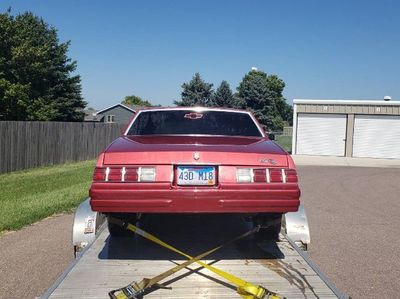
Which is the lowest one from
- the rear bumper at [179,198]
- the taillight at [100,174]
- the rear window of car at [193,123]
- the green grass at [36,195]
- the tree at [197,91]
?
the green grass at [36,195]

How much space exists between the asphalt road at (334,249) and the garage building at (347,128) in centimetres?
2009

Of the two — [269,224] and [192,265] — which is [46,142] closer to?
Result: [269,224]

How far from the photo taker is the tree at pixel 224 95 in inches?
1984

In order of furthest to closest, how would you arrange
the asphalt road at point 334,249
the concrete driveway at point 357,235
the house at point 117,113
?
the house at point 117,113, the concrete driveway at point 357,235, the asphalt road at point 334,249

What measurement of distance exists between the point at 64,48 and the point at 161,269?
39155 mm

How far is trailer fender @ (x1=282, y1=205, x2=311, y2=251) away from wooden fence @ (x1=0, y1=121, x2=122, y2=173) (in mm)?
12967

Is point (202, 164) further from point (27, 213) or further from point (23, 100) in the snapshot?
point (23, 100)

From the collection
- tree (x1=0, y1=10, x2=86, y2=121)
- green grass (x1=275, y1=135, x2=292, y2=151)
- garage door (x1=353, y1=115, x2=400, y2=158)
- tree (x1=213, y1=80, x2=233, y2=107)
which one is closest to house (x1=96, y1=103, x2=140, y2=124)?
tree (x1=213, y1=80, x2=233, y2=107)

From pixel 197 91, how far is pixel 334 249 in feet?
149

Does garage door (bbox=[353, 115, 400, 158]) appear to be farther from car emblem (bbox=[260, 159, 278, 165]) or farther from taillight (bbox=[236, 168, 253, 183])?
taillight (bbox=[236, 168, 253, 183])

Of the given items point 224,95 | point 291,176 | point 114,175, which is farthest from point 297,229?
point 224,95

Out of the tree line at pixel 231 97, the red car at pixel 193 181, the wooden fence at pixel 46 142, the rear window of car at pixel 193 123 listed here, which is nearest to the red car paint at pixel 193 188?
the red car at pixel 193 181

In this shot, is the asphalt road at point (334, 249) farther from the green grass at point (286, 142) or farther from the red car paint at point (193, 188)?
the green grass at point (286, 142)

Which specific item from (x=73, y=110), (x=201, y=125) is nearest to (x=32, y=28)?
(x=73, y=110)
